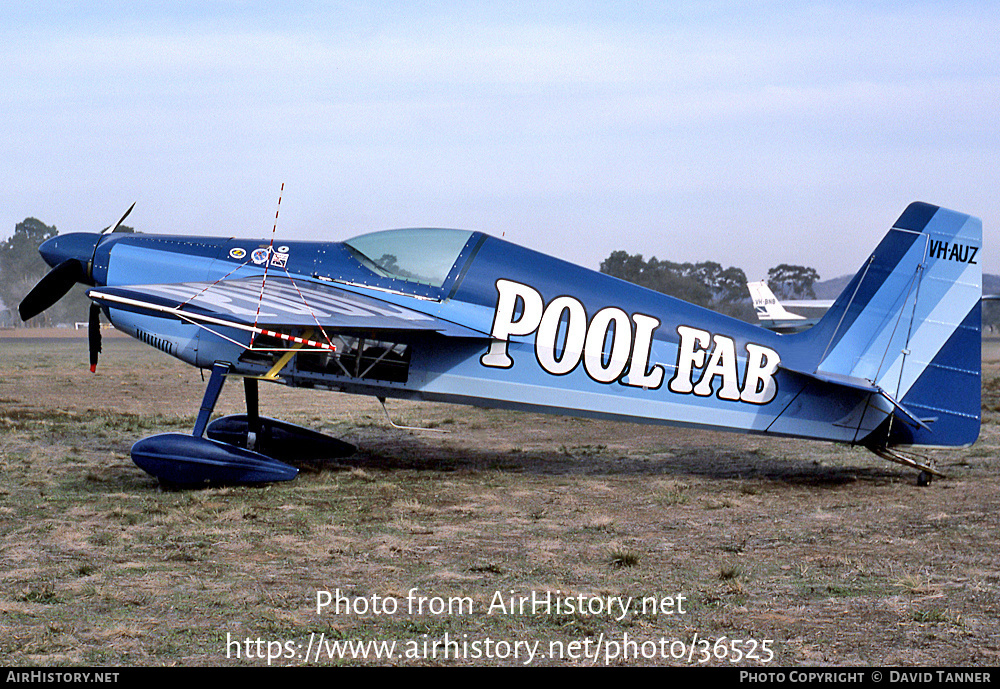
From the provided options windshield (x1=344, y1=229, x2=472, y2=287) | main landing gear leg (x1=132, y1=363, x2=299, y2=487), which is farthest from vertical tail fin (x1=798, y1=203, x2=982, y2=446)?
main landing gear leg (x1=132, y1=363, x2=299, y2=487)

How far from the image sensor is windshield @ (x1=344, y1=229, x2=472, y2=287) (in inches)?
380

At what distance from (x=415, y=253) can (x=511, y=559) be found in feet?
14.2

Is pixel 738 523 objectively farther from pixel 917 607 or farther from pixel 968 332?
pixel 968 332

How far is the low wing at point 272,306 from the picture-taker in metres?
8.20

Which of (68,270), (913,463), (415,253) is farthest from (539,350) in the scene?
(68,270)

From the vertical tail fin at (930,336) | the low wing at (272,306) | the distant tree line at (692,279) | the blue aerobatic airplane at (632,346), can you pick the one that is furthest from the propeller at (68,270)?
the distant tree line at (692,279)

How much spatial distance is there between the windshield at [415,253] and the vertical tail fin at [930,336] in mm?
4021

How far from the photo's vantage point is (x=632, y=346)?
938 cm

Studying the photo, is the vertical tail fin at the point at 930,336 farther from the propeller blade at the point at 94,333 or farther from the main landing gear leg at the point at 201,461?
the propeller blade at the point at 94,333

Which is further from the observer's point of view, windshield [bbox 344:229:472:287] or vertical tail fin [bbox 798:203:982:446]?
windshield [bbox 344:229:472:287]

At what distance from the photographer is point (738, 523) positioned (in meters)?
7.68

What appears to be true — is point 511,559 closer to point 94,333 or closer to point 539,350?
point 539,350

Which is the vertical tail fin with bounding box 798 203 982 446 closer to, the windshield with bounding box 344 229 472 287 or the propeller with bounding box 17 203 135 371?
the windshield with bounding box 344 229 472 287

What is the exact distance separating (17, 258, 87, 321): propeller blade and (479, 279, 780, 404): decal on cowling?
483 centimetres
